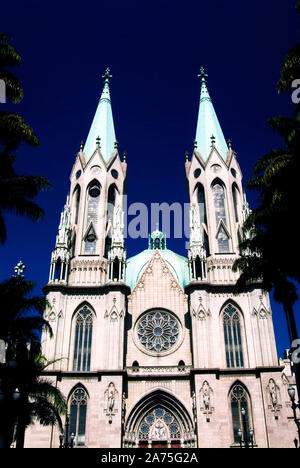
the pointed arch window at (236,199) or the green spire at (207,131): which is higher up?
the green spire at (207,131)

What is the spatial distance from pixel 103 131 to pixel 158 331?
68.1ft

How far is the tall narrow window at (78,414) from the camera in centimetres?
2920

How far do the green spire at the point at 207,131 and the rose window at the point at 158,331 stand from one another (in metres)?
15.1

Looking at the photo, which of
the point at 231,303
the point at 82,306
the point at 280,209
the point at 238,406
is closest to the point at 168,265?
the point at 231,303

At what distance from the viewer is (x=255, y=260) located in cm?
2167

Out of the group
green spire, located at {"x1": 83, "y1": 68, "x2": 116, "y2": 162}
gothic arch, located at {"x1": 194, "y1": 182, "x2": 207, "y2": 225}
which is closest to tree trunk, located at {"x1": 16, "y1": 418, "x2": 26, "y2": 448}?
gothic arch, located at {"x1": 194, "y1": 182, "x2": 207, "y2": 225}

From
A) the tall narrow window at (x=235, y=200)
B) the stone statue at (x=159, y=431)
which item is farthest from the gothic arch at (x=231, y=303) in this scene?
the stone statue at (x=159, y=431)

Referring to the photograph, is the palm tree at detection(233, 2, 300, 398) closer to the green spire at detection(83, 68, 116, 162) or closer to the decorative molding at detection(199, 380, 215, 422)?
the decorative molding at detection(199, 380, 215, 422)

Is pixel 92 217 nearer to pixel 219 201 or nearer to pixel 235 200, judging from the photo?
pixel 219 201

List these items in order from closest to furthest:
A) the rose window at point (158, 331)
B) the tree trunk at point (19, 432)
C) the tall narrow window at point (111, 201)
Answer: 1. the tree trunk at point (19, 432)
2. the rose window at point (158, 331)
3. the tall narrow window at point (111, 201)

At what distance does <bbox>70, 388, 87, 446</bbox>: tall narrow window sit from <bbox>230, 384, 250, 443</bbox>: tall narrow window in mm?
9406

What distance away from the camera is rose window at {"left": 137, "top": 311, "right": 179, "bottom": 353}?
33594 mm

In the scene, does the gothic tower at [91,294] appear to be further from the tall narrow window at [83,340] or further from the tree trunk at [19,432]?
the tree trunk at [19,432]
